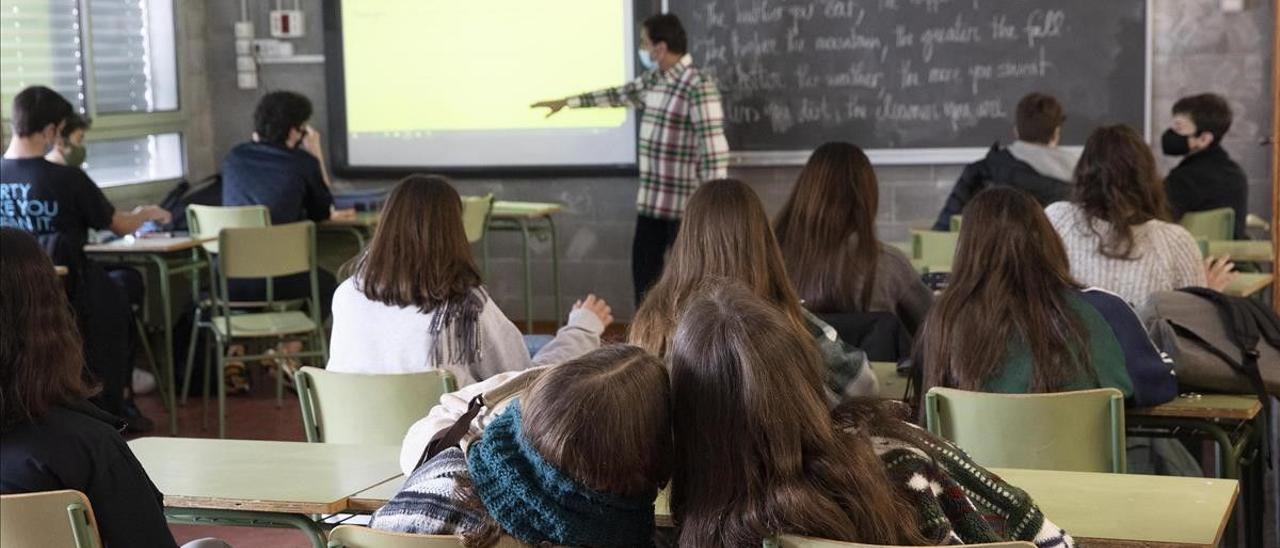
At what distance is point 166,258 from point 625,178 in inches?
95.0

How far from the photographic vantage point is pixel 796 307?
2801 millimetres

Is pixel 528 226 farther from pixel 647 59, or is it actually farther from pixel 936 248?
pixel 936 248

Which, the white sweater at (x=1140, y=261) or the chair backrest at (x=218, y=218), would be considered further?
→ the chair backrest at (x=218, y=218)

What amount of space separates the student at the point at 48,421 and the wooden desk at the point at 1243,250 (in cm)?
376

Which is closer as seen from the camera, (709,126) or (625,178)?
(709,126)

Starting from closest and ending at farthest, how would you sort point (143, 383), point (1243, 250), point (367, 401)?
point (367, 401) < point (1243, 250) < point (143, 383)

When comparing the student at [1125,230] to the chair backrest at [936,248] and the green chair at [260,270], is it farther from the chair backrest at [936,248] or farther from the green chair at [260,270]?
the green chair at [260,270]

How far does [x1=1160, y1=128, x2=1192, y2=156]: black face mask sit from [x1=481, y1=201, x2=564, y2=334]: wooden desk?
8.50 feet

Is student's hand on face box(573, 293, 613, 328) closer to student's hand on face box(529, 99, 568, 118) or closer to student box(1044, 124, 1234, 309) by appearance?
student box(1044, 124, 1234, 309)

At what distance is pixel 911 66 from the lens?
22.5ft

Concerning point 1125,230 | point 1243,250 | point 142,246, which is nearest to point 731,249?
point 1125,230

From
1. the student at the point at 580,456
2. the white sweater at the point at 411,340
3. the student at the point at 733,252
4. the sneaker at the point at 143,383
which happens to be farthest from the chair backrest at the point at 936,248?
the student at the point at 580,456

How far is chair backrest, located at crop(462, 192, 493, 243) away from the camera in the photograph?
6.36 m

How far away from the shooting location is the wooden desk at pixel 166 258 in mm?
5480
